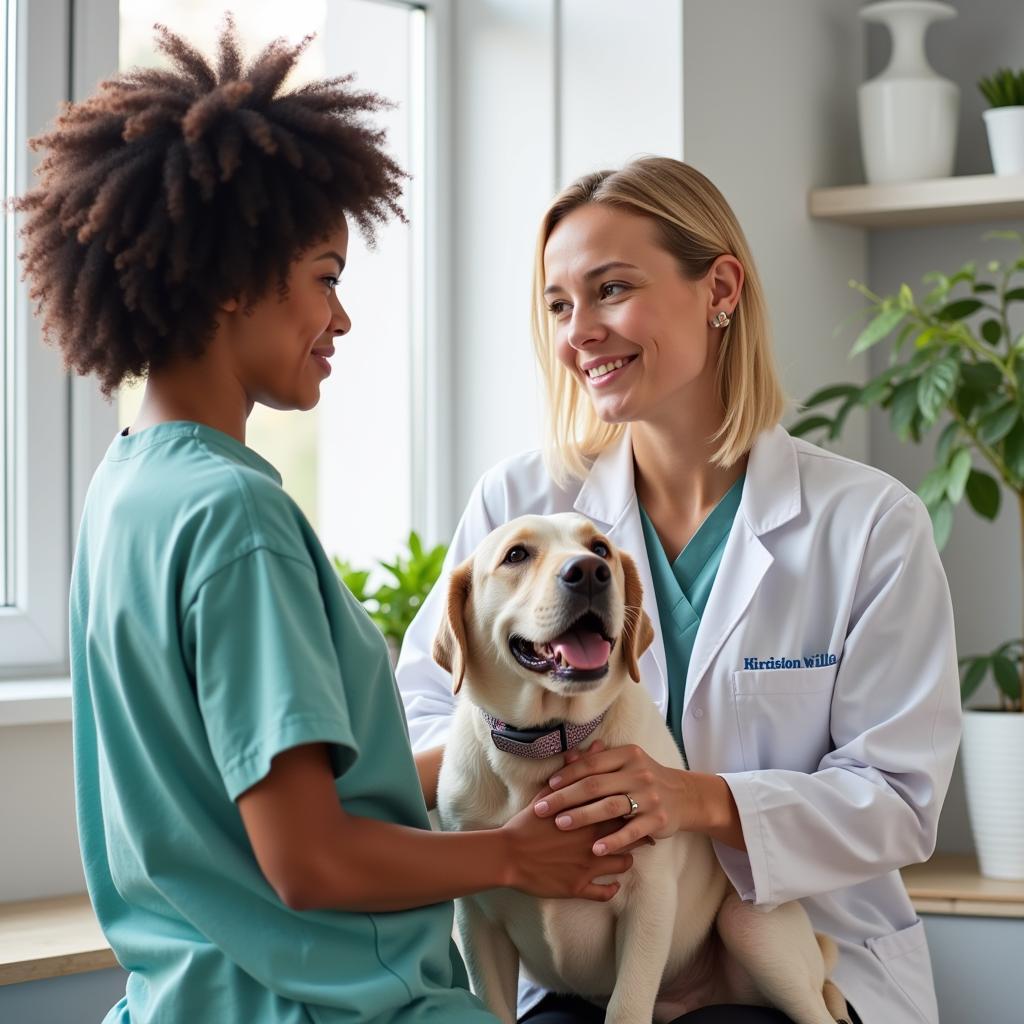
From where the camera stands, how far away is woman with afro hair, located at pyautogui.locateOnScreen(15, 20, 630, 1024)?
100cm

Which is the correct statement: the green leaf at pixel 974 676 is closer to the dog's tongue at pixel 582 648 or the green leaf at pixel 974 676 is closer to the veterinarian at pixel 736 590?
the veterinarian at pixel 736 590

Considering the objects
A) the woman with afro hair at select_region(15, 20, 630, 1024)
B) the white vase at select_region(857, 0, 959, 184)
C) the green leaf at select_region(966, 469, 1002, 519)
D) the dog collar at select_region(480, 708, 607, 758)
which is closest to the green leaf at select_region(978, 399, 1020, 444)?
the green leaf at select_region(966, 469, 1002, 519)

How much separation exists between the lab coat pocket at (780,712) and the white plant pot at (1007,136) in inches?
55.2

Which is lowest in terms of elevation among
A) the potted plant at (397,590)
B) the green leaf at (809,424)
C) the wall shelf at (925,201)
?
the potted plant at (397,590)

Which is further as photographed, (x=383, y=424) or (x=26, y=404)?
(x=383, y=424)

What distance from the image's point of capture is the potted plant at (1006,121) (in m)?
2.55

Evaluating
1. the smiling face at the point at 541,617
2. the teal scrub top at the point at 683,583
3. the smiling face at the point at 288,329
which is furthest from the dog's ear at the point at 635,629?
the smiling face at the point at 288,329

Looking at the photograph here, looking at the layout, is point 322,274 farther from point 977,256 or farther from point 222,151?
point 977,256

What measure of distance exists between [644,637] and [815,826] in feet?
0.95

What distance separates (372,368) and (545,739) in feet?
5.47

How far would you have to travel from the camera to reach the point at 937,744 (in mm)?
1576

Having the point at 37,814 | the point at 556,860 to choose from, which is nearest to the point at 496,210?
the point at 37,814

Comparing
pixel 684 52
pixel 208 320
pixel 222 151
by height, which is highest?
pixel 684 52

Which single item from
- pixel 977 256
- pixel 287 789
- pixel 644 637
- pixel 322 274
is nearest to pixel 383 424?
pixel 977 256
